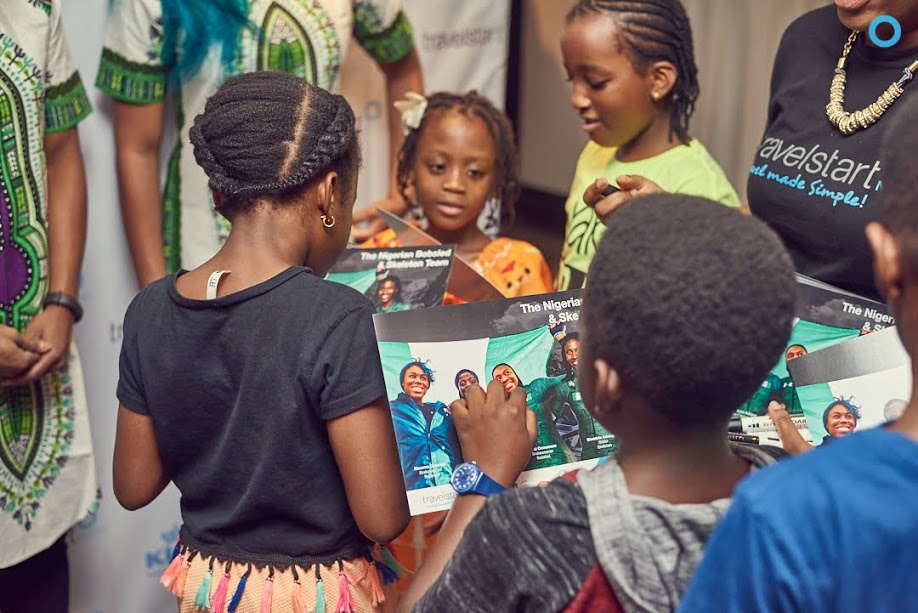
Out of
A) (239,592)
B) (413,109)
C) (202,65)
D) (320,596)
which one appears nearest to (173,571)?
(239,592)

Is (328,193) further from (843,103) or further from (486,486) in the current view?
(843,103)

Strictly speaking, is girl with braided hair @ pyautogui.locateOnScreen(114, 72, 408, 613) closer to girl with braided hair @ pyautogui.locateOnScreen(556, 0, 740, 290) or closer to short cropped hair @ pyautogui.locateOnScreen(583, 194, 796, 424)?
short cropped hair @ pyautogui.locateOnScreen(583, 194, 796, 424)

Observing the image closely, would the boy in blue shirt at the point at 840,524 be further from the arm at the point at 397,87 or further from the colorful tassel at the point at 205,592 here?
the arm at the point at 397,87

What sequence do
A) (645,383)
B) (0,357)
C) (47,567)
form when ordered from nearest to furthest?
(645,383)
(0,357)
(47,567)

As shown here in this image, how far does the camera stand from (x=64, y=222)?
6.87 ft

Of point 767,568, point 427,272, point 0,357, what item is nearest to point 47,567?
point 0,357

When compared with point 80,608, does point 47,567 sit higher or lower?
higher

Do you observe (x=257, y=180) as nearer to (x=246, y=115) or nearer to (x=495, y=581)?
(x=246, y=115)

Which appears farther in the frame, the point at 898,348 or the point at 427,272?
the point at 427,272

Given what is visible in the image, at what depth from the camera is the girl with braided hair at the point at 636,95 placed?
6.73 feet

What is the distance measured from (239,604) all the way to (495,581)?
0.60 metres

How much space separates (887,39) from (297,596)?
1.30 meters

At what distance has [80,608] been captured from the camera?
2566 mm

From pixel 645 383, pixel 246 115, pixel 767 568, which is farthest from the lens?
pixel 246 115
